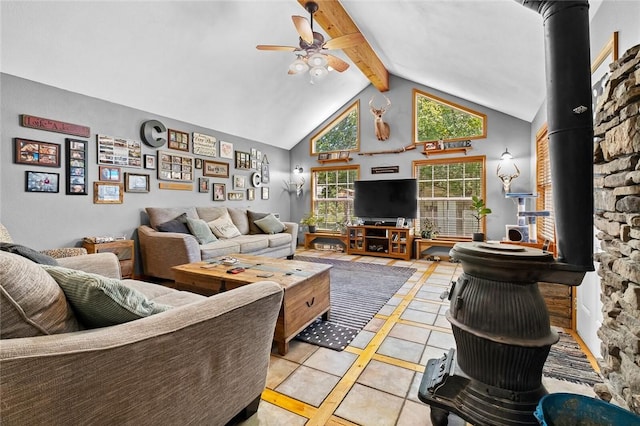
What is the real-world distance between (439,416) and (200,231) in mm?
3788

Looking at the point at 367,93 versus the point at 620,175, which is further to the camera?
the point at 367,93

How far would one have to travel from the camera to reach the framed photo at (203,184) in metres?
5.13

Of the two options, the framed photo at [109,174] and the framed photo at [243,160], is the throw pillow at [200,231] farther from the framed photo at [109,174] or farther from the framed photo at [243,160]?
the framed photo at [243,160]

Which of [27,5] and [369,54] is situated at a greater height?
[369,54]

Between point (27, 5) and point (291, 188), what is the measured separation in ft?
17.1

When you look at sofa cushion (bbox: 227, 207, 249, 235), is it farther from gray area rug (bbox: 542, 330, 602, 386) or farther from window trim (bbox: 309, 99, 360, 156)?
gray area rug (bbox: 542, 330, 602, 386)

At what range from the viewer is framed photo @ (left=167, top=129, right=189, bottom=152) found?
182 inches

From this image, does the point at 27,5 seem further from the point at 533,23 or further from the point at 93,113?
the point at 533,23

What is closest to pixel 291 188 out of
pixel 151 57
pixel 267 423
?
pixel 151 57

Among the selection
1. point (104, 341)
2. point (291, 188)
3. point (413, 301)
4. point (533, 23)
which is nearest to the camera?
point (104, 341)

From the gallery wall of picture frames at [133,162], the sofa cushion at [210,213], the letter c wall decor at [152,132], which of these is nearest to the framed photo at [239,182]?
the gallery wall of picture frames at [133,162]

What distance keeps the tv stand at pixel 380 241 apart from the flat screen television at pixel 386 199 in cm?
29

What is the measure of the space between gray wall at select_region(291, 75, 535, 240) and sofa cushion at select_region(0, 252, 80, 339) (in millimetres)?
5646

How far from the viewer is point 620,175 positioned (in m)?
1.27
